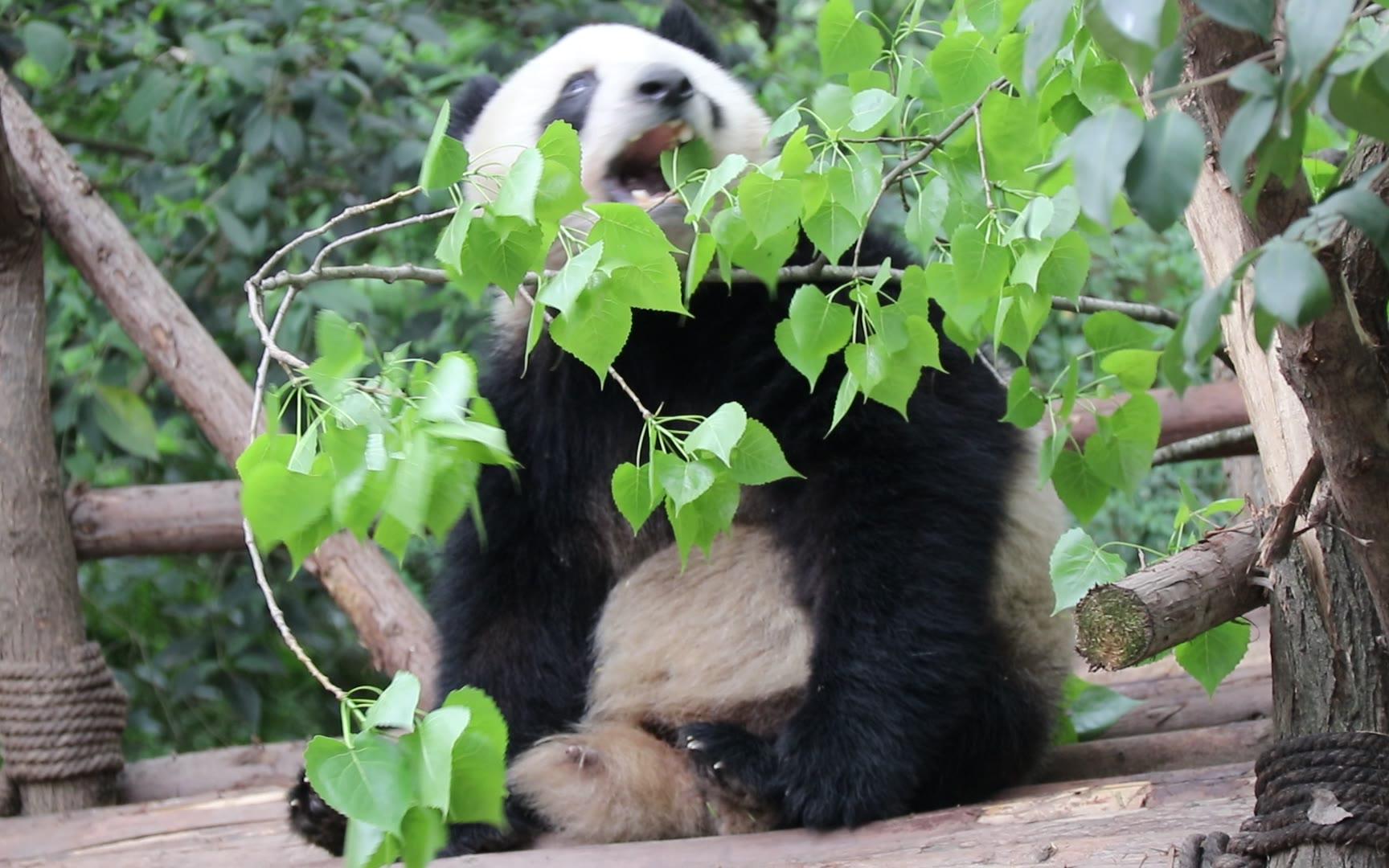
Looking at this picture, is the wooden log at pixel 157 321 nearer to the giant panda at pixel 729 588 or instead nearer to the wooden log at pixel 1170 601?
the giant panda at pixel 729 588

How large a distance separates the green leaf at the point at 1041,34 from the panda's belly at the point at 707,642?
161 centimetres

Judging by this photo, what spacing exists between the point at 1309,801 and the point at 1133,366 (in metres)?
0.53

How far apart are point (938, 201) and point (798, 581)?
0.83m

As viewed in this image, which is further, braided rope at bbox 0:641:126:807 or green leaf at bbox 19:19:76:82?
green leaf at bbox 19:19:76:82

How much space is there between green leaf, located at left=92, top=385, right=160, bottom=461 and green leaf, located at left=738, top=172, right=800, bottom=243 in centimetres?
260

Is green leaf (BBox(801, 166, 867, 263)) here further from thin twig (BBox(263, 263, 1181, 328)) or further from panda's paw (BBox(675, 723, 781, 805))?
panda's paw (BBox(675, 723, 781, 805))

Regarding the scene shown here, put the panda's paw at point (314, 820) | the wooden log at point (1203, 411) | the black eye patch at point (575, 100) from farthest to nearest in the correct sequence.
Result: 1. the wooden log at point (1203, 411)
2. the black eye patch at point (575, 100)
3. the panda's paw at point (314, 820)

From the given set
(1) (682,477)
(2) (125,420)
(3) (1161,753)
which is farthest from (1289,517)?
(2) (125,420)

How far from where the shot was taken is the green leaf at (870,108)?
5.77 feet

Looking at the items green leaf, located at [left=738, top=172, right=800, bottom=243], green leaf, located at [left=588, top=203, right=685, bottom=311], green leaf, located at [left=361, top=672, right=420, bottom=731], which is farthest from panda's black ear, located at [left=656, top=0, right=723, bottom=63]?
green leaf, located at [left=361, top=672, right=420, bottom=731]

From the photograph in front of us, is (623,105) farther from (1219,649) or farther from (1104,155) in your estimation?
(1104,155)

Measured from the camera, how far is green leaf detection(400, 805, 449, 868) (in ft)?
4.48

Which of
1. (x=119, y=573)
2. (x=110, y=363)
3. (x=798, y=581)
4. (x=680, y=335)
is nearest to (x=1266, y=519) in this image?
(x=798, y=581)

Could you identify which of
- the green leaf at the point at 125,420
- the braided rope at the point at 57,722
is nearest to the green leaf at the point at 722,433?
the braided rope at the point at 57,722
